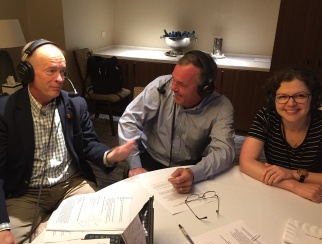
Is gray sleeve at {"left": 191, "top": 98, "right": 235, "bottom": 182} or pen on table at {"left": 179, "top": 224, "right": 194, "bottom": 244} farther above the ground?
gray sleeve at {"left": 191, "top": 98, "right": 235, "bottom": 182}

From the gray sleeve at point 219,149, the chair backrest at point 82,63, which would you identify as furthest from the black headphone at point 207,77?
the chair backrest at point 82,63

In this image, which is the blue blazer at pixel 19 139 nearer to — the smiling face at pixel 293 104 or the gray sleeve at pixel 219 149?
the gray sleeve at pixel 219 149

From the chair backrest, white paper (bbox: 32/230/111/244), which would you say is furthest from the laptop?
the chair backrest

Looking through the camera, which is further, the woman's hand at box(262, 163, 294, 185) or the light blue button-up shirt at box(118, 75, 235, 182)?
the light blue button-up shirt at box(118, 75, 235, 182)

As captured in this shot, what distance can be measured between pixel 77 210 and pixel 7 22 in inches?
90.8

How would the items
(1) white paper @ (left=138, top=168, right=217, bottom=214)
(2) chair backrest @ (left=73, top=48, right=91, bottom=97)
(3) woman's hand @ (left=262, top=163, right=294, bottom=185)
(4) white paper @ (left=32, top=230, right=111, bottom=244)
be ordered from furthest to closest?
(2) chair backrest @ (left=73, top=48, right=91, bottom=97), (3) woman's hand @ (left=262, top=163, right=294, bottom=185), (1) white paper @ (left=138, top=168, right=217, bottom=214), (4) white paper @ (left=32, top=230, right=111, bottom=244)

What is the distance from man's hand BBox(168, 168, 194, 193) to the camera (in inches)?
46.3

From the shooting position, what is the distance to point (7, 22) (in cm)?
268

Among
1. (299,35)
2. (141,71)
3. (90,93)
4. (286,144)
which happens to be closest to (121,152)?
(286,144)

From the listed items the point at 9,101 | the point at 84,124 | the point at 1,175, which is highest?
the point at 9,101

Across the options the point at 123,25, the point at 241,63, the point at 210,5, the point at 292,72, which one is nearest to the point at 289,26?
the point at 241,63

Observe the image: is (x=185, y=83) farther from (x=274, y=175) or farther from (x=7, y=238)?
(x=7, y=238)

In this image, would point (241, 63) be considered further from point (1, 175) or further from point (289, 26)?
point (1, 175)

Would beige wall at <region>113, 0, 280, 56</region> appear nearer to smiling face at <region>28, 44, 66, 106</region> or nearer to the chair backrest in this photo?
the chair backrest
